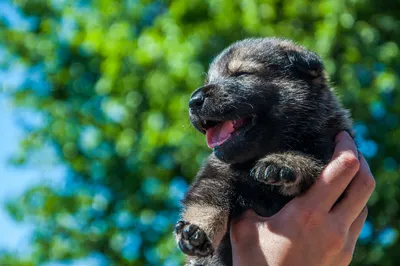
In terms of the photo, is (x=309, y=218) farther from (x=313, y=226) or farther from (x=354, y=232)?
(x=354, y=232)

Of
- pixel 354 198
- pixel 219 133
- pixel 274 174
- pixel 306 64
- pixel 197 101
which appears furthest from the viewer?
pixel 306 64

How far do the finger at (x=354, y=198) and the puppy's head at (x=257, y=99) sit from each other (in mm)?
452

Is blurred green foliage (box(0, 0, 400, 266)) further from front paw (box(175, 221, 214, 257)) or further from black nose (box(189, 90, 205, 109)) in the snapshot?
front paw (box(175, 221, 214, 257))

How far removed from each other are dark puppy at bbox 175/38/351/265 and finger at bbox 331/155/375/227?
22cm

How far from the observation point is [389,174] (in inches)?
339

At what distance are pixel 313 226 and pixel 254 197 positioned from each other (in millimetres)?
446

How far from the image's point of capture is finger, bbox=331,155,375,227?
3.91 meters

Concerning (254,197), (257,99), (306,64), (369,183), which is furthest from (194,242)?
(306,64)

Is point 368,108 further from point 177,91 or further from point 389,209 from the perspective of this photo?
point 177,91

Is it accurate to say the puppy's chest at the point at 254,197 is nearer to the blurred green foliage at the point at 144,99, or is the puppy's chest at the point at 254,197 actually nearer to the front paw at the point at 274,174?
the front paw at the point at 274,174

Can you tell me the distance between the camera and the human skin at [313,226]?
3.74m

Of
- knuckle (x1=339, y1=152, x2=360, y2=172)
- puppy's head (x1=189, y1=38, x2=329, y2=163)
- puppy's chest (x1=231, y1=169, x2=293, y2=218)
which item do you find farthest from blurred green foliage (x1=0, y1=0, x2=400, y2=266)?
knuckle (x1=339, y1=152, x2=360, y2=172)

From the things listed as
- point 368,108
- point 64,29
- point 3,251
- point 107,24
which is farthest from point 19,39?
point 368,108

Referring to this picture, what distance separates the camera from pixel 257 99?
4156 mm
